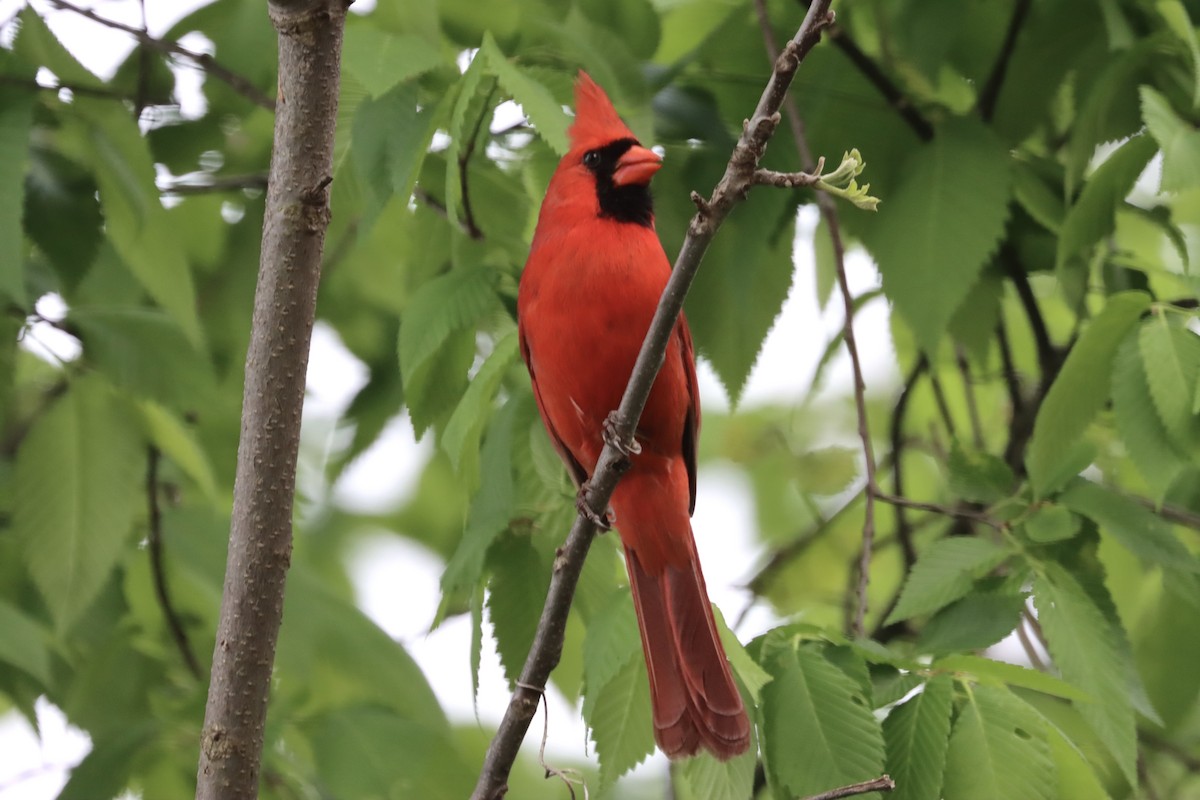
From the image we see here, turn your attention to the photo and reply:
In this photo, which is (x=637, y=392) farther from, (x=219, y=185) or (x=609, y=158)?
(x=219, y=185)

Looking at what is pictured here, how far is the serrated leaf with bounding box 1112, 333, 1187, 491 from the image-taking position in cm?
192

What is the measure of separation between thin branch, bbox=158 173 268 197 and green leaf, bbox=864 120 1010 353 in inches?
58.3

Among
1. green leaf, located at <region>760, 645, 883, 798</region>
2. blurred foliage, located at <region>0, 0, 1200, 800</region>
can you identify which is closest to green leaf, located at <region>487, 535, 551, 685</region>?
blurred foliage, located at <region>0, 0, 1200, 800</region>

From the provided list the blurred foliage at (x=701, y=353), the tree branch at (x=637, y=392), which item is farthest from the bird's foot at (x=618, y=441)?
the blurred foliage at (x=701, y=353)

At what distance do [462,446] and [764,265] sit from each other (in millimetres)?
879

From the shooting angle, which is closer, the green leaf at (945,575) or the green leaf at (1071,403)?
the green leaf at (945,575)

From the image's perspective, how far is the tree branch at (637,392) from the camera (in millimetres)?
1290

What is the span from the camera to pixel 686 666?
2.07 meters

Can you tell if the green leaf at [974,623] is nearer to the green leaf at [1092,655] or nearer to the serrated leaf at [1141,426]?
the green leaf at [1092,655]

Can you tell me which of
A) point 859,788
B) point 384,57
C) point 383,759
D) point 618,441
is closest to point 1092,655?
point 859,788

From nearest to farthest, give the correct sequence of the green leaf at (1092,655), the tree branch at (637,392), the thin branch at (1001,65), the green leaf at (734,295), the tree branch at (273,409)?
the tree branch at (637,392) → the tree branch at (273,409) → the green leaf at (1092,655) → the green leaf at (734,295) → the thin branch at (1001,65)

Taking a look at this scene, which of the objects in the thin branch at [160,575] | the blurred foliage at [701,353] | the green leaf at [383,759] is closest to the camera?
the blurred foliage at [701,353]

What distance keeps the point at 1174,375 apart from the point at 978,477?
0.35m

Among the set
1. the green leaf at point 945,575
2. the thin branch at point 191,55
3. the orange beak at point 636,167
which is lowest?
the green leaf at point 945,575
